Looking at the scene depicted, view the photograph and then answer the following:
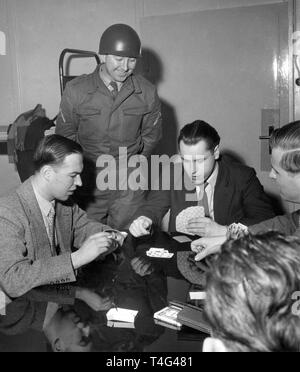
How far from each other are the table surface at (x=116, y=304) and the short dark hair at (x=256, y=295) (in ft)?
1.46

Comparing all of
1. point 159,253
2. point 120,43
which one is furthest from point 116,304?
point 120,43

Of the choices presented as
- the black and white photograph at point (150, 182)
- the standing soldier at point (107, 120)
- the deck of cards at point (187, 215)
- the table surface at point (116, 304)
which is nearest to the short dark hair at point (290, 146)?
the black and white photograph at point (150, 182)

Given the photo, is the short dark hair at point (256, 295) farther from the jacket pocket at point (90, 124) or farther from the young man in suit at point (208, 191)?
the jacket pocket at point (90, 124)

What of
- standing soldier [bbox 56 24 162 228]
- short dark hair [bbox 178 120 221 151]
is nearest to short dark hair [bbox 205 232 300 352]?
short dark hair [bbox 178 120 221 151]

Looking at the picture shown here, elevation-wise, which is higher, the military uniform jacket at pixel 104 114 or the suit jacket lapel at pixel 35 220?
the military uniform jacket at pixel 104 114

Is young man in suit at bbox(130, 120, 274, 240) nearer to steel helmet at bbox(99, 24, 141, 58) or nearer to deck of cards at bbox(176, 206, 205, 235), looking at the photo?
deck of cards at bbox(176, 206, 205, 235)

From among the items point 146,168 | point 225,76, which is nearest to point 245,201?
point 146,168

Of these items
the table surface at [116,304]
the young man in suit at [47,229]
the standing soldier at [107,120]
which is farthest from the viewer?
the standing soldier at [107,120]

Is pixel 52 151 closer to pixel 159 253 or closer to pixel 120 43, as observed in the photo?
pixel 159 253

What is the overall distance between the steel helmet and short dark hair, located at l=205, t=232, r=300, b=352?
2432 mm

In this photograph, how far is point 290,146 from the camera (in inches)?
77.2

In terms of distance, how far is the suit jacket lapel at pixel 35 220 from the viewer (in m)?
2.02

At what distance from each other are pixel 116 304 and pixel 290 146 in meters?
1.04

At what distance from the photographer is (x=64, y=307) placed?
1555mm
